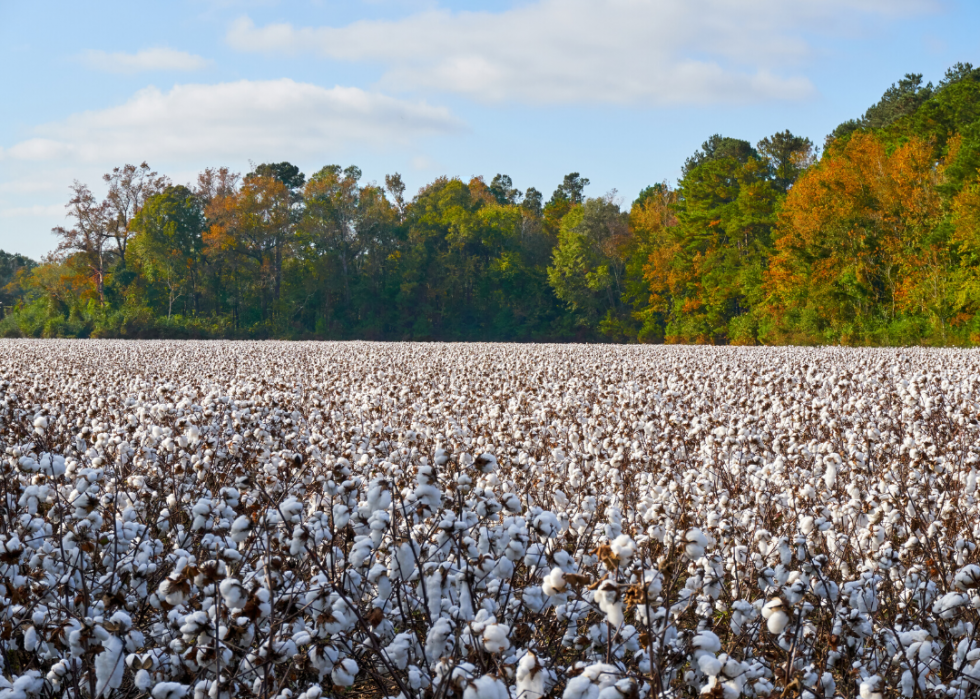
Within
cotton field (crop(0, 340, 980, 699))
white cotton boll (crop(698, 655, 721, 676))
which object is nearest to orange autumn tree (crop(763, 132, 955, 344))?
cotton field (crop(0, 340, 980, 699))

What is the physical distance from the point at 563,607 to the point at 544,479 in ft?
11.3

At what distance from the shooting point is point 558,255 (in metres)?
65.2

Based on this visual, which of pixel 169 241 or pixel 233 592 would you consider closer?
pixel 233 592

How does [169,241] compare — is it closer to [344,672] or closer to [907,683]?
[344,672]

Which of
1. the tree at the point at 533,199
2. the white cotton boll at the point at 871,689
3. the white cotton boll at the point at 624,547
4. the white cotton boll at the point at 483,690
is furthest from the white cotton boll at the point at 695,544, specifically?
the tree at the point at 533,199

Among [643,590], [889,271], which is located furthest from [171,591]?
[889,271]

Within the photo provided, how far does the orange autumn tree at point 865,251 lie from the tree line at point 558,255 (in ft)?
0.32

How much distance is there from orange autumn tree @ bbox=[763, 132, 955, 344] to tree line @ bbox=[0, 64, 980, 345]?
10 cm

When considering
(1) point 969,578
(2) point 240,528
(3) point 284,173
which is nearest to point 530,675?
(2) point 240,528

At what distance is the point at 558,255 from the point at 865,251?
93.5 ft

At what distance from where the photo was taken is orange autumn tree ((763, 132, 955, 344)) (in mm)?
36719

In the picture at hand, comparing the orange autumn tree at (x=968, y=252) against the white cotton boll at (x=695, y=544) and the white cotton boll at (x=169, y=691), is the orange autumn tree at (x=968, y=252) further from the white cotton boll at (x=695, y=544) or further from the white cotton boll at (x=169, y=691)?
the white cotton boll at (x=169, y=691)

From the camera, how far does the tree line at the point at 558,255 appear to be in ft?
130

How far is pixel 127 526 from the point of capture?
3.56 metres
